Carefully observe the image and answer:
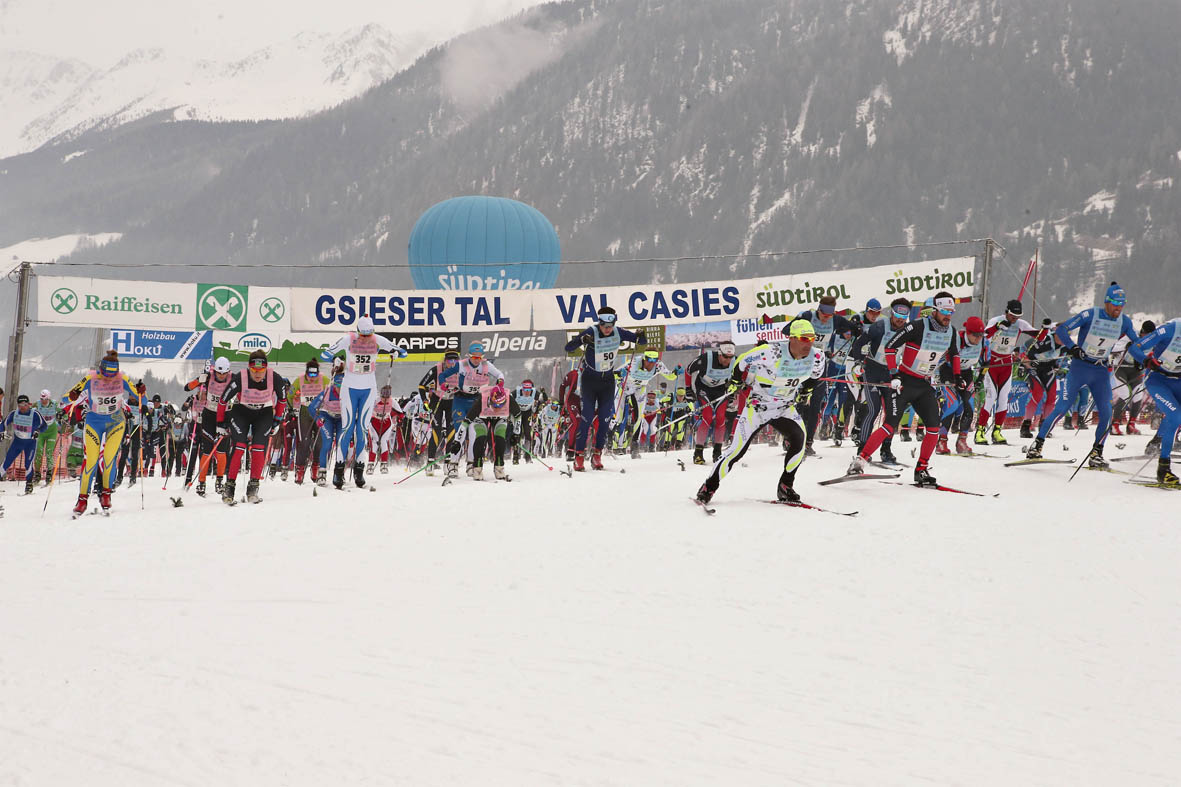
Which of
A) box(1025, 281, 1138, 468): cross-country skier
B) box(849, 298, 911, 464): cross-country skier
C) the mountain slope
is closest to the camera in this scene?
box(849, 298, 911, 464): cross-country skier

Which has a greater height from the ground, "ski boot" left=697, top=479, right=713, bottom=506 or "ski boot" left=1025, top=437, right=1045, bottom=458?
"ski boot" left=1025, top=437, right=1045, bottom=458

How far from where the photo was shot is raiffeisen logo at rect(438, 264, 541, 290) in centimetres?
3300

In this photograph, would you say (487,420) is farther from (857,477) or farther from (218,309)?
(218,309)

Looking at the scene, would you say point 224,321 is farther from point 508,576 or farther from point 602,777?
point 602,777

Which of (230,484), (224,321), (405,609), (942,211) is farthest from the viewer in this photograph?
(942,211)

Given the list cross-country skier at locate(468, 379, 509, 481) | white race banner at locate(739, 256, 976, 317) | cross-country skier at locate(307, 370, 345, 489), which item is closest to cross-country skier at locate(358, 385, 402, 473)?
cross-country skier at locate(307, 370, 345, 489)

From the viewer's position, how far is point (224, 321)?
2100 centimetres

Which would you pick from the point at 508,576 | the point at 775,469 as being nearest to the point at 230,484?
the point at 508,576

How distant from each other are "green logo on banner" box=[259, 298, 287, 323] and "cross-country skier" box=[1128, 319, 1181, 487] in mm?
17842

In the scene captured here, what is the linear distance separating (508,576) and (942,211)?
337 ft

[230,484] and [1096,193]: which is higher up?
[1096,193]

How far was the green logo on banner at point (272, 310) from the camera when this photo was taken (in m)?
21.2

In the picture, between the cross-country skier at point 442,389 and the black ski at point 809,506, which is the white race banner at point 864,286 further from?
the black ski at point 809,506

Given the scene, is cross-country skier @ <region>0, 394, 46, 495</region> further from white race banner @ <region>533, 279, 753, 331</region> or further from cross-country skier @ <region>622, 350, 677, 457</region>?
white race banner @ <region>533, 279, 753, 331</region>
